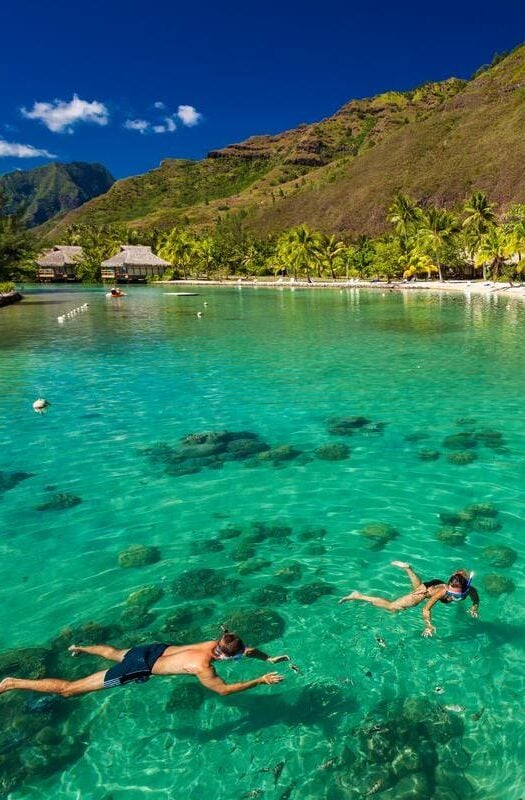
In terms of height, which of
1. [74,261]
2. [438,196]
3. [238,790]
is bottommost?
[238,790]

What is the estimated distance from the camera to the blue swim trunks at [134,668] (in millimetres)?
5738

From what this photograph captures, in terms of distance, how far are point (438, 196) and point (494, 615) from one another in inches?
5619

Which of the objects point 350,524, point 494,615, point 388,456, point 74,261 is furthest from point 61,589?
point 74,261

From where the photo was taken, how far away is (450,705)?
5.69 m

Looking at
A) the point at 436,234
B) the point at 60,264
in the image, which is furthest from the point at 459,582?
the point at 60,264

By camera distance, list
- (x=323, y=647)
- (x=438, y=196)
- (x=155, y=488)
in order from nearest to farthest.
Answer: (x=323, y=647) → (x=155, y=488) → (x=438, y=196)

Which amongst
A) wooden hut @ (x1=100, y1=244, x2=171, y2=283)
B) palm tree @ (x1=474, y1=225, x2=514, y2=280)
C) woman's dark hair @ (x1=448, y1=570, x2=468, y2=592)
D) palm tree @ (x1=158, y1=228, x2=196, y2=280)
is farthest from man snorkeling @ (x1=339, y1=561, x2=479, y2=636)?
palm tree @ (x1=158, y1=228, x2=196, y2=280)

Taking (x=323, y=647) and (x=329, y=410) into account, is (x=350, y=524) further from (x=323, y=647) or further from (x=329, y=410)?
(x=329, y=410)

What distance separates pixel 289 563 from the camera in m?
8.44

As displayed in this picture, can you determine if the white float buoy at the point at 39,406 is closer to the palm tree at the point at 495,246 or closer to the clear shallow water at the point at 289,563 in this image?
the clear shallow water at the point at 289,563

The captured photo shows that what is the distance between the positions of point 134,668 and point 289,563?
318 cm

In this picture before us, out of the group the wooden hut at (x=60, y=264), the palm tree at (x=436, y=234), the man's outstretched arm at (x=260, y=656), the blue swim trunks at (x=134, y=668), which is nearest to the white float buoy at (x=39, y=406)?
the blue swim trunks at (x=134, y=668)

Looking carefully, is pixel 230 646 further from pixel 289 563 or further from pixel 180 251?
pixel 180 251

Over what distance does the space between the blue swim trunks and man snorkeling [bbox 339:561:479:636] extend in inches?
102
